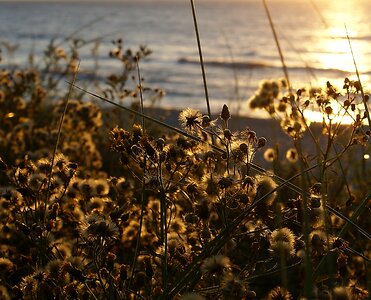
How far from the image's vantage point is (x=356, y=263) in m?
3.30

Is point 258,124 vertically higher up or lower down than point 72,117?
lower down

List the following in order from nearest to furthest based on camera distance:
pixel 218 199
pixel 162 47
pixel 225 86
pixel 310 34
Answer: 1. pixel 218 199
2. pixel 225 86
3. pixel 162 47
4. pixel 310 34

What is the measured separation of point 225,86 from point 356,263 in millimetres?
15067

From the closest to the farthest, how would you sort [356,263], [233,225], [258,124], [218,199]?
1. [233,225]
2. [218,199]
3. [356,263]
4. [258,124]

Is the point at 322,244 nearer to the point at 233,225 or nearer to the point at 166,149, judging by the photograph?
Answer: the point at 233,225

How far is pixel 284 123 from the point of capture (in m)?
3.49

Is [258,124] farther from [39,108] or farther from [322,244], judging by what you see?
[322,244]

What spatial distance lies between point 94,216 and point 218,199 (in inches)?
14.7

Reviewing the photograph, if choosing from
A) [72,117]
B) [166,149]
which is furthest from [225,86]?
[166,149]

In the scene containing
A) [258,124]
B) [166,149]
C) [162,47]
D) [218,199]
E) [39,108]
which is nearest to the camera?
[218,199]

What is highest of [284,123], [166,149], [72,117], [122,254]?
[166,149]

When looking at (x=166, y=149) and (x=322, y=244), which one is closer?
(x=322, y=244)

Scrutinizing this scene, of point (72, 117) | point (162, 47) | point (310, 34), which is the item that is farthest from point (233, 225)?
point (310, 34)

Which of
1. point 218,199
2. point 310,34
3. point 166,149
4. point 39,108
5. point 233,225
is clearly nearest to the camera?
point 233,225
